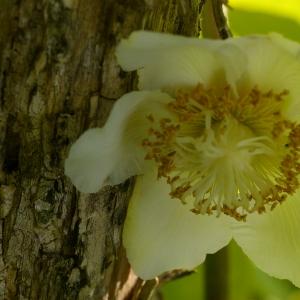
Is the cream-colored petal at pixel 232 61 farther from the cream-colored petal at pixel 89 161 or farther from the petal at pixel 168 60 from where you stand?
the cream-colored petal at pixel 89 161

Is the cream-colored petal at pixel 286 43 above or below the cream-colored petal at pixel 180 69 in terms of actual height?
above

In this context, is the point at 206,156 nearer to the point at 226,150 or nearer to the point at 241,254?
the point at 226,150

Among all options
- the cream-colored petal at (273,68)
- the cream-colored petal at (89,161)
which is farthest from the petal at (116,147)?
the cream-colored petal at (273,68)

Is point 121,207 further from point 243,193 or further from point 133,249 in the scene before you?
point 243,193

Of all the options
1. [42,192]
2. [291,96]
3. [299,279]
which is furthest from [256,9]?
[42,192]

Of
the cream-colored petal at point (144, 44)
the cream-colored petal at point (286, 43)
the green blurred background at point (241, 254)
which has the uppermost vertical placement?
the cream-colored petal at point (286, 43)

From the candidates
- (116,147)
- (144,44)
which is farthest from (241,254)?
(144,44)

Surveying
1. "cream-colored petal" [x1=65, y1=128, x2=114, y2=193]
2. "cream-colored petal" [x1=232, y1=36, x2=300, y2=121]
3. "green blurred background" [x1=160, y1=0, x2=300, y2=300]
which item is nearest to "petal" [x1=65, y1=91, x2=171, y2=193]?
"cream-colored petal" [x1=65, y1=128, x2=114, y2=193]

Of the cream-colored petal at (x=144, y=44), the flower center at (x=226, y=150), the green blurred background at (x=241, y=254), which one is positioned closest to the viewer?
the cream-colored petal at (x=144, y=44)

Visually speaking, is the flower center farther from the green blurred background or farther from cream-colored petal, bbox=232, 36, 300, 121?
the green blurred background
